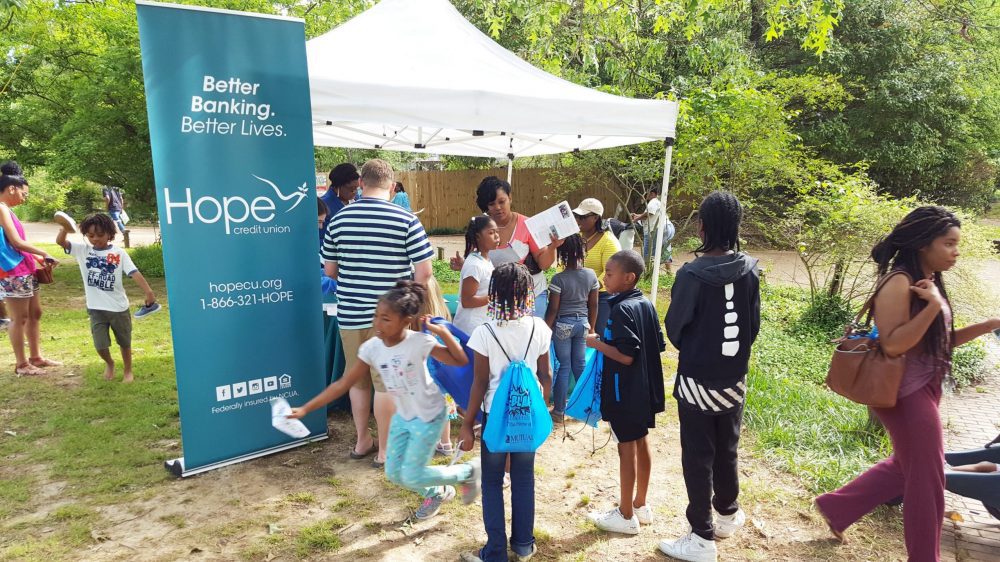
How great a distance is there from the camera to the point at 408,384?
2980mm

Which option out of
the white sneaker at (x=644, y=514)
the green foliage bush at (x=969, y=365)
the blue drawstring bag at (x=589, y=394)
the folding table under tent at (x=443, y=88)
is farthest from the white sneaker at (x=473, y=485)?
the green foliage bush at (x=969, y=365)

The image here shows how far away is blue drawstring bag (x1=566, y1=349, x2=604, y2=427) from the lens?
329 centimetres

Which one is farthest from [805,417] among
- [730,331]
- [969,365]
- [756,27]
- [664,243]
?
[756,27]

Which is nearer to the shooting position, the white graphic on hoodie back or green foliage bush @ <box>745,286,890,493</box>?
the white graphic on hoodie back

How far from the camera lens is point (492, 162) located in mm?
23312

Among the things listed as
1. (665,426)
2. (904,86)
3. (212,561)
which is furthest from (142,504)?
(904,86)

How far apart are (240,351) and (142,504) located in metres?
1.02

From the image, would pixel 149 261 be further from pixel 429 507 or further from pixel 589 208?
pixel 429 507

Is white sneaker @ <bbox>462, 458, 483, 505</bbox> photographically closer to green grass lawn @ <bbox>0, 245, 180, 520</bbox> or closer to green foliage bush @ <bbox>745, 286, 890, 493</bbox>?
green grass lawn @ <bbox>0, 245, 180, 520</bbox>

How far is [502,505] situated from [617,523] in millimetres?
826

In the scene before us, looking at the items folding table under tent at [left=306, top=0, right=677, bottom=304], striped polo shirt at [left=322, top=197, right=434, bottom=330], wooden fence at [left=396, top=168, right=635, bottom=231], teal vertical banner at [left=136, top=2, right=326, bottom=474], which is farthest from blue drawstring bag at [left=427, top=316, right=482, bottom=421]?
wooden fence at [left=396, top=168, right=635, bottom=231]

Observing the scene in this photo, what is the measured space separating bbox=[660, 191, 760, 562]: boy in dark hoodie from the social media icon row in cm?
265

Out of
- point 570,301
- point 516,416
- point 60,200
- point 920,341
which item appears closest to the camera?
point 920,341

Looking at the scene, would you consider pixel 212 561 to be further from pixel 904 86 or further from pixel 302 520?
pixel 904 86
